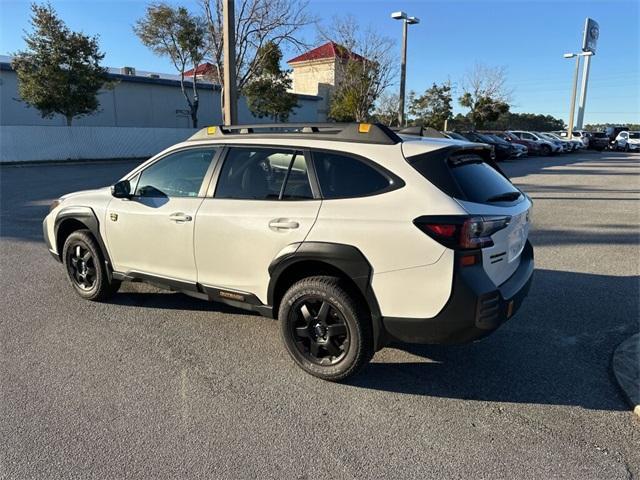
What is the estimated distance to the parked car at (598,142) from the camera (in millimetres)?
39906

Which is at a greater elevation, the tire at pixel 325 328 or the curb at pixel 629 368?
the tire at pixel 325 328

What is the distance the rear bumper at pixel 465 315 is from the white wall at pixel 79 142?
81.5 ft

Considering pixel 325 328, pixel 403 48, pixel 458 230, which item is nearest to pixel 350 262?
pixel 325 328

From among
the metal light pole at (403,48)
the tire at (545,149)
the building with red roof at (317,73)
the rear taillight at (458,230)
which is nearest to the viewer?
the rear taillight at (458,230)

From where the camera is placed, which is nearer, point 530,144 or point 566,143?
point 530,144

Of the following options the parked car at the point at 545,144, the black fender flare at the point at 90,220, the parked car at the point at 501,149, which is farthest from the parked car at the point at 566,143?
the black fender flare at the point at 90,220

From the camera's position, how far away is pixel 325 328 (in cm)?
334

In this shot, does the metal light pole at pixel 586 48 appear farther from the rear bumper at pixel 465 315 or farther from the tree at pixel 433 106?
the rear bumper at pixel 465 315

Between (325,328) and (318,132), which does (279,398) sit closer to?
(325,328)

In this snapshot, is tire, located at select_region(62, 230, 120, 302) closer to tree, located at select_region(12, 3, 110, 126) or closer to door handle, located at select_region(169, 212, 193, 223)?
door handle, located at select_region(169, 212, 193, 223)

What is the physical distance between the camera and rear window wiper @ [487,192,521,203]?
325 centimetres

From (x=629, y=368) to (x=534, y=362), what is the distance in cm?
64

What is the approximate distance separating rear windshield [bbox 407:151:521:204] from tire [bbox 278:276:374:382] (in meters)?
0.93

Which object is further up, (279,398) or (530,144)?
(530,144)
